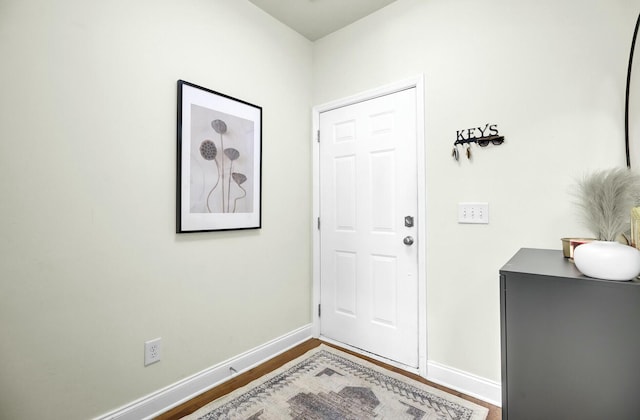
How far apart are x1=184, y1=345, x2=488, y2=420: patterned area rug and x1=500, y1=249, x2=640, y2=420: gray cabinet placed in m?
0.82

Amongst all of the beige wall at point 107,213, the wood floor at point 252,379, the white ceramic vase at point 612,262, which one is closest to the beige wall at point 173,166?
the beige wall at point 107,213

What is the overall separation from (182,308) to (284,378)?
2.61 ft

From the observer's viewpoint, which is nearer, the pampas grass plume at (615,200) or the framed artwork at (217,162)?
the pampas grass plume at (615,200)

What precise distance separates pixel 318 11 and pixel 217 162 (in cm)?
138

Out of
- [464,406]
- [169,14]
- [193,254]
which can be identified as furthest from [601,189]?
[169,14]

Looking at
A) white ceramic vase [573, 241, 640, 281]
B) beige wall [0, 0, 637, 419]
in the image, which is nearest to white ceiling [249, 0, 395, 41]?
beige wall [0, 0, 637, 419]

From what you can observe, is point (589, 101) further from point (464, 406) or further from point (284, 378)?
point (284, 378)

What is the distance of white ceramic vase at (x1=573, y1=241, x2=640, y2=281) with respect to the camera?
0.86 metres

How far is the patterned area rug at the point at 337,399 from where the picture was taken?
163 cm

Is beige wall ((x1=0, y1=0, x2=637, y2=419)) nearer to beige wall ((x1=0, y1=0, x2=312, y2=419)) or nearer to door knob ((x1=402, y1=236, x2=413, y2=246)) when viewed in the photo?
beige wall ((x1=0, y1=0, x2=312, y2=419))

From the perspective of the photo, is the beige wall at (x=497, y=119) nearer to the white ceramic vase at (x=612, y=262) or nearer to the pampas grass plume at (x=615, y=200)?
the pampas grass plume at (x=615, y=200)

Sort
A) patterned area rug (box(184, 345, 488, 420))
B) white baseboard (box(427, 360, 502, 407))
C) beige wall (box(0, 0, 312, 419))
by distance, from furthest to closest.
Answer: white baseboard (box(427, 360, 502, 407)) < patterned area rug (box(184, 345, 488, 420)) < beige wall (box(0, 0, 312, 419))

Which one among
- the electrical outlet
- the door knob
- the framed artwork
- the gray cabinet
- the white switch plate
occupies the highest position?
the framed artwork

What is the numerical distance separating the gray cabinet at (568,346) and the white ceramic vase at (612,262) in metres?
0.03
